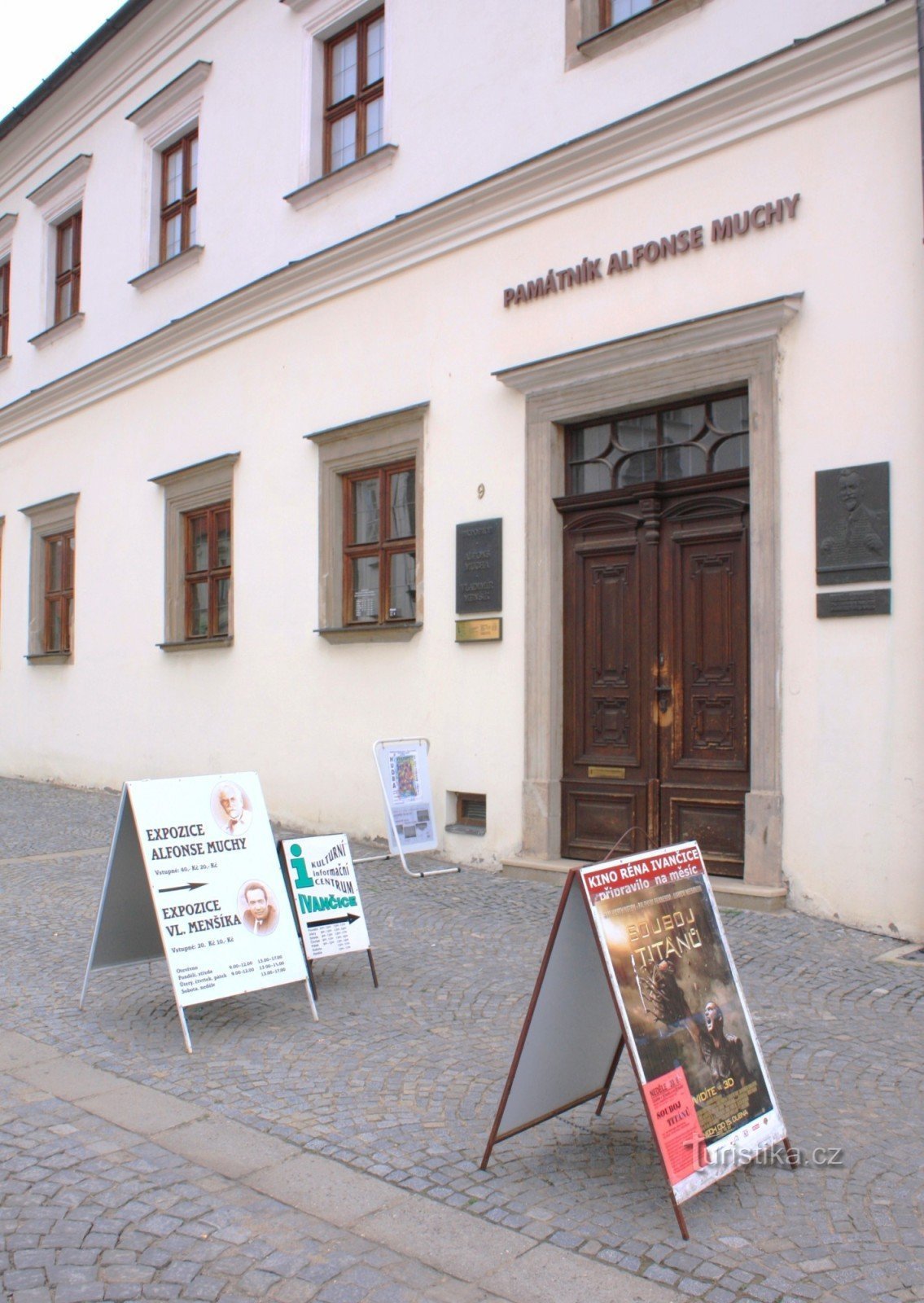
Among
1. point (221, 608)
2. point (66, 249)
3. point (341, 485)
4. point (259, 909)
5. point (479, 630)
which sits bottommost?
A: point (259, 909)

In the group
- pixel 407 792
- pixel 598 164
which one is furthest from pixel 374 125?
pixel 407 792

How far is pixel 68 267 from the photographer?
52.4 ft

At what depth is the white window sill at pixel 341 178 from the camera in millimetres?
10422

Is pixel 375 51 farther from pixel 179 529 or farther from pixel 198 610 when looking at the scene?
pixel 198 610

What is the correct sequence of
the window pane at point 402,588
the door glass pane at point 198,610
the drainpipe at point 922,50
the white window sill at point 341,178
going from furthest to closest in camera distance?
the door glass pane at point 198,610, the white window sill at point 341,178, the window pane at point 402,588, the drainpipe at point 922,50

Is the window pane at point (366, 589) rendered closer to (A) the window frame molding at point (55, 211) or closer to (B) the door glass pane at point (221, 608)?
(B) the door glass pane at point (221, 608)

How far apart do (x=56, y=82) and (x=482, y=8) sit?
26.5ft

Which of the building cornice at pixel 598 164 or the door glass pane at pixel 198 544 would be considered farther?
the door glass pane at pixel 198 544

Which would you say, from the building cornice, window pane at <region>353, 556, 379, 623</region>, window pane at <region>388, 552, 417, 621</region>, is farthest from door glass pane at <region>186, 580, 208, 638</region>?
window pane at <region>388, 552, 417, 621</region>

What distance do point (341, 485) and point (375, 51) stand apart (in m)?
3.92

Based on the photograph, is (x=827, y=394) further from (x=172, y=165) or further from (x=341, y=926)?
(x=172, y=165)

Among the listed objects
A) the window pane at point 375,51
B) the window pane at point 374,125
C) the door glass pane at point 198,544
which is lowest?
the door glass pane at point 198,544

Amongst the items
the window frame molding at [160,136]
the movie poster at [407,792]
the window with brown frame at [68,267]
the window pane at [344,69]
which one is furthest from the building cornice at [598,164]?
the movie poster at [407,792]

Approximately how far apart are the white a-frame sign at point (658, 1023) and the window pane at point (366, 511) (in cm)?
699
